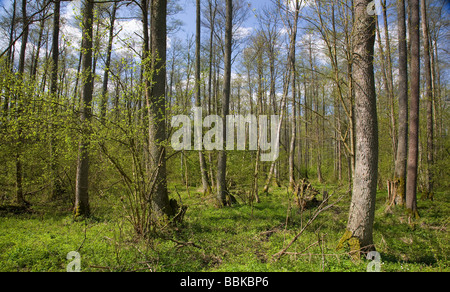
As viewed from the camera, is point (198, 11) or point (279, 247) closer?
point (279, 247)

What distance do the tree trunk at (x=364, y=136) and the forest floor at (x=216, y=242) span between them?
1.54ft

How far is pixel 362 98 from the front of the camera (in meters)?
4.31

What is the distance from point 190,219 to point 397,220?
6304 millimetres

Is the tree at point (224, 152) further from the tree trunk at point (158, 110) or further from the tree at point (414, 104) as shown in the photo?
the tree at point (414, 104)

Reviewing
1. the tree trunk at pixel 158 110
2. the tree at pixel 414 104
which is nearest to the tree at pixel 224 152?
the tree trunk at pixel 158 110

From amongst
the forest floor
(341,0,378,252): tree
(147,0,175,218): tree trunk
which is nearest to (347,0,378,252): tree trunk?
(341,0,378,252): tree

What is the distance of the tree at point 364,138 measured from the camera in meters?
4.18

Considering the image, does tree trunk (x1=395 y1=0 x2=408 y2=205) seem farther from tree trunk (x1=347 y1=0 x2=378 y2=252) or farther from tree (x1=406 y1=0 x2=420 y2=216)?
tree trunk (x1=347 y1=0 x2=378 y2=252)

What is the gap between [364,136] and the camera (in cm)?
424

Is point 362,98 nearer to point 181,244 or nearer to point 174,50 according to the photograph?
point 181,244

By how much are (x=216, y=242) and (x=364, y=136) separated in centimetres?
361

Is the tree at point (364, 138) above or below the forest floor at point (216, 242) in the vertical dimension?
above

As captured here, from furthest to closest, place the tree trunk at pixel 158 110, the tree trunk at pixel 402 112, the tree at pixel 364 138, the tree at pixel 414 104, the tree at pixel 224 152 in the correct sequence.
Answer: the tree at pixel 224 152, the tree trunk at pixel 402 112, the tree at pixel 414 104, the tree trunk at pixel 158 110, the tree at pixel 364 138
